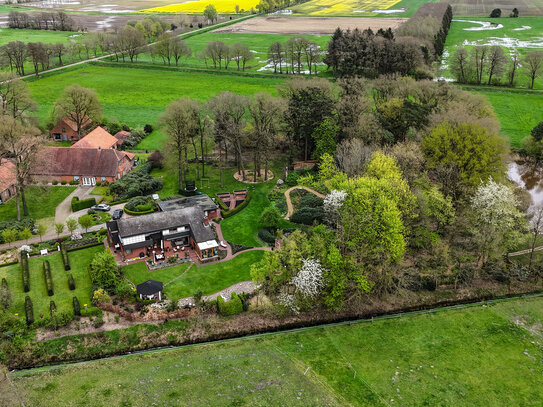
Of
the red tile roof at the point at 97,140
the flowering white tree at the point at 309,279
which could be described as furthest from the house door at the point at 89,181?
the flowering white tree at the point at 309,279

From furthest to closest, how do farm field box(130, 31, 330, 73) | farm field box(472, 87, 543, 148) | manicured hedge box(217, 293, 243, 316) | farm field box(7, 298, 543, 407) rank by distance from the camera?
1. farm field box(130, 31, 330, 73)
2. farm field box(472, 87, 543, 148)
3. manicured hedge box(217, 293, 243, 316)
4. farm field box(7, 298, 543, 407)

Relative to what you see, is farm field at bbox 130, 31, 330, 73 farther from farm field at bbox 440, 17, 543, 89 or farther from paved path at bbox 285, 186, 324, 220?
paved path at bbox 285, 186, 324, 220

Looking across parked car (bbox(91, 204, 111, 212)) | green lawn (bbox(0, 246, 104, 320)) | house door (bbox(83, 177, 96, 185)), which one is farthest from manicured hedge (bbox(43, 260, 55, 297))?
house door (bbox(83, 177, 96, 185))

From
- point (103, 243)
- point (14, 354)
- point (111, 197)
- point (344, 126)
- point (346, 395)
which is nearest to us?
point (346, 395)

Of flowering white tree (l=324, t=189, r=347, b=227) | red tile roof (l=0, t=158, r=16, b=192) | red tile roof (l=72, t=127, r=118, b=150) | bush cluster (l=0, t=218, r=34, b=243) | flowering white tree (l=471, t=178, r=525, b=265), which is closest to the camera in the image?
flowering white tree (l=471, t=178, r=525, b=265)

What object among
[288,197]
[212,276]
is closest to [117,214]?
[212,276]

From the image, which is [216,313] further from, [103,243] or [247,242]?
[103,243]

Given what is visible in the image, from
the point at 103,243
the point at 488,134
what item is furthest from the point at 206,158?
the point at 488,134
